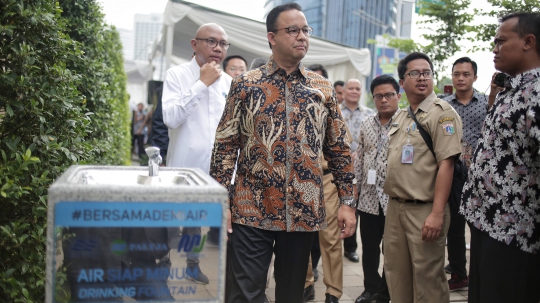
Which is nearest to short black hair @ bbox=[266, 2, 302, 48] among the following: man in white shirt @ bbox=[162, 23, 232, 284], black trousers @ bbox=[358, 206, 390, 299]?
man in white shirt @ bbox=[162, 23, 232, 284]

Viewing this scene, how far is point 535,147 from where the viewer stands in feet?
8.77

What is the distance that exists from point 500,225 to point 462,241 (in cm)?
295

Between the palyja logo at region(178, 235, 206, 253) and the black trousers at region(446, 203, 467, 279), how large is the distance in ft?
13.2

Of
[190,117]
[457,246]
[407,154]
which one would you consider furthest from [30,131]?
[457,246]

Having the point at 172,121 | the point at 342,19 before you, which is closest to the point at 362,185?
the point at 172,121

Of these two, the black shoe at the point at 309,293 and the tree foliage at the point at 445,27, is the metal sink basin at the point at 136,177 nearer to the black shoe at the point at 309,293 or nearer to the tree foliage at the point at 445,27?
the black shoe at the point at 309,293

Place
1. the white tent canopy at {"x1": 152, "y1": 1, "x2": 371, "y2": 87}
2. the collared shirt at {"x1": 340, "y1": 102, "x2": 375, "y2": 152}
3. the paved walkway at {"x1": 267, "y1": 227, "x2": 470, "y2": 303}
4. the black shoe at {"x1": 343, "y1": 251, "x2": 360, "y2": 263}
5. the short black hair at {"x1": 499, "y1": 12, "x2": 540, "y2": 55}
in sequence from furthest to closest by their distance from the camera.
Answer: the white tent canopy at {"x1": 152, "y1": 1, "x2": 371, "y2": 87} < the collared shirt at {"x1": 340, "y1": 102, "x2": 375, "y2": 152} < the black shoe at {"x1": 343, "y1": 251, "x2": 360, "y2": 263} < the paved walkway at {"x1": 267, "y1": 227, "x2": 470, "y2": 303} < the short black hair at {"x1": 499, "y1": 12, "x2": 540, "y2": 55}

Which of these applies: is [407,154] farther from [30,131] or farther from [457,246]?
[30,131]

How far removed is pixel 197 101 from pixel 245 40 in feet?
23.7

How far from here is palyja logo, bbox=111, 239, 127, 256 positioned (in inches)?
73.0

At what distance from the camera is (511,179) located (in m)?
2.75

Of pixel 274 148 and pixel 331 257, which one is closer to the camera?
pixel 274 148

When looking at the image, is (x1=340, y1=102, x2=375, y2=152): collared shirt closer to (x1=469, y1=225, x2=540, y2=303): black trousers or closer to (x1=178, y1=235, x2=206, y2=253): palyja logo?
(x1=469, y1=225, x2=540, y2=303): black trousers

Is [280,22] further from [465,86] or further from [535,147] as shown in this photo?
[465,86]
